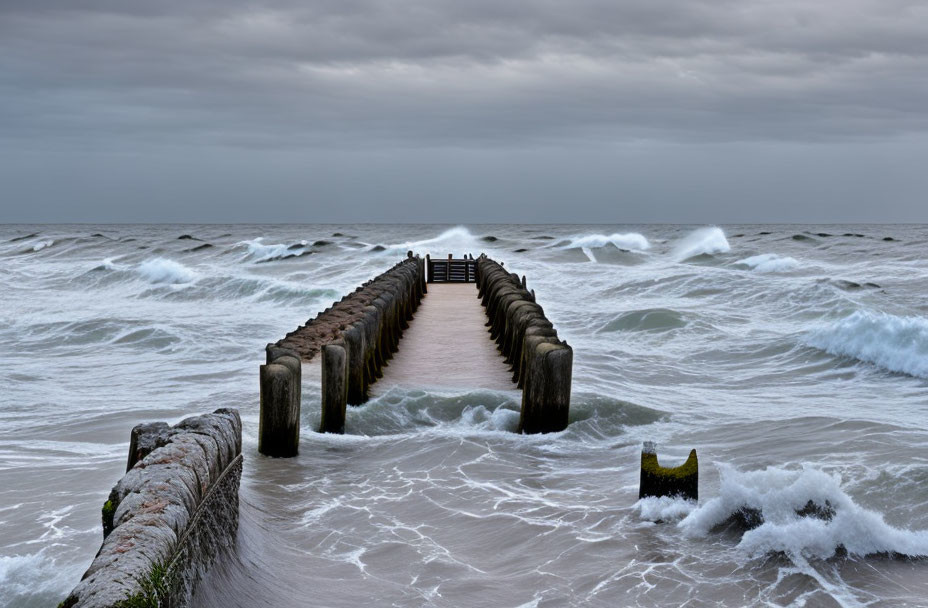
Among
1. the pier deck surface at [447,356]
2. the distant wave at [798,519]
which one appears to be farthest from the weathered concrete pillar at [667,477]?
the pier deck surface at [447,356]

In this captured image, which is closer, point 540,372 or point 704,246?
point 540,372

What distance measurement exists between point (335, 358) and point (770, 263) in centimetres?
3425

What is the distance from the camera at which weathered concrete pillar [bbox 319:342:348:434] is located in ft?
27.3

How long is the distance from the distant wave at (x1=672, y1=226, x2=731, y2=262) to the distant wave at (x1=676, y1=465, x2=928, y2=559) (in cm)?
4336

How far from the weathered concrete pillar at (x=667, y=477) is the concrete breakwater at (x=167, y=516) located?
2725 millimetres

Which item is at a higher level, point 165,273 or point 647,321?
point 647,321

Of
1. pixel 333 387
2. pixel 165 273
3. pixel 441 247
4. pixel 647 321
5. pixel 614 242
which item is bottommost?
pixel 165 273

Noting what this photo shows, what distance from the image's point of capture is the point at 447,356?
39.5 feet

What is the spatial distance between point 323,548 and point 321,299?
22.1m

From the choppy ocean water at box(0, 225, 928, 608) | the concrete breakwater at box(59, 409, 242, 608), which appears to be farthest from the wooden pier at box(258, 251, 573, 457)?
the concrete breakwater at box(59, 409, 242, 608)

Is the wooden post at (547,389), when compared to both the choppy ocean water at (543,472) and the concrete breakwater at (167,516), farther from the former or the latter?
the concrete breakwater at (167,516)

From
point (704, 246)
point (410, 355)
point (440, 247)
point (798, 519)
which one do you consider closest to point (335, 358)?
point (410, 355)

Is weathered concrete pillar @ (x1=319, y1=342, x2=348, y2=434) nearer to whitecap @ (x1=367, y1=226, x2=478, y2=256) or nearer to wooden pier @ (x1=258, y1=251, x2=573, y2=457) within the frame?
wooden pier @ (x1=258, y1=251, x2=573, y2=457)

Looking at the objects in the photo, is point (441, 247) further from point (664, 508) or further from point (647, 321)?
point (664, 508)
